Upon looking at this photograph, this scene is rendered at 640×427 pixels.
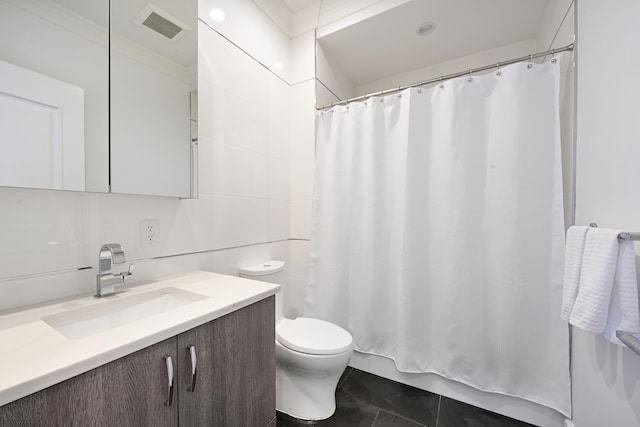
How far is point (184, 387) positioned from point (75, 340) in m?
0.35

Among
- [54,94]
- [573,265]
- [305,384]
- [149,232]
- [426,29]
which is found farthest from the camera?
[426,29]

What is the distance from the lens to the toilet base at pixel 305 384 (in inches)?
51.9

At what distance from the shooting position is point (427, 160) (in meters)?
1.62

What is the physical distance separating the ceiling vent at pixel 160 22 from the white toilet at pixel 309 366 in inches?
58.5

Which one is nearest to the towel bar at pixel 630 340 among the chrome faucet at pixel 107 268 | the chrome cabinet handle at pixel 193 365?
the chrome cabinet handle at pixel 193 365

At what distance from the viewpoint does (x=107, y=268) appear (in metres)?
0.98

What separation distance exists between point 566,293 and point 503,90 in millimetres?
1056

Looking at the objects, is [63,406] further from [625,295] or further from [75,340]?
[625,295]

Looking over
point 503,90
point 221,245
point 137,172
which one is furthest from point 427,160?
point 137,172

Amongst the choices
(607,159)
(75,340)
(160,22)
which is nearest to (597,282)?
(607,159)

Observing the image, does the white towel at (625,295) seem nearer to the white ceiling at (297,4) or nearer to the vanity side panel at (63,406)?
the vanity side panel at (63,406)

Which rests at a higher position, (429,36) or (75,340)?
(429,36)

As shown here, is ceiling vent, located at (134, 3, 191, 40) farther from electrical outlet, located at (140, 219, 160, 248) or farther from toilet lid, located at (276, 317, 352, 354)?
toilet lid, located at (276, 317, 352, 354)

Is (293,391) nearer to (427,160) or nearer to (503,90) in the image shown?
(427,160)
